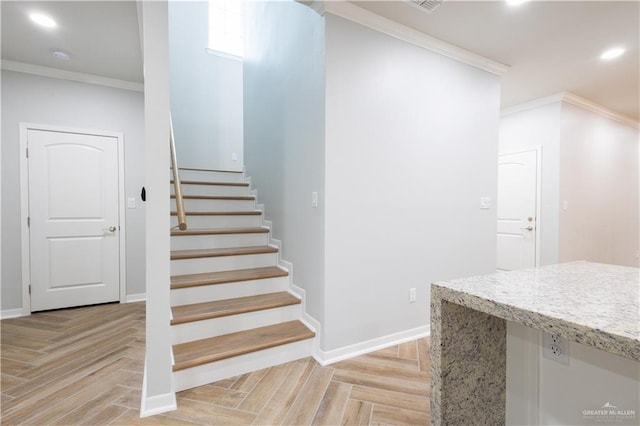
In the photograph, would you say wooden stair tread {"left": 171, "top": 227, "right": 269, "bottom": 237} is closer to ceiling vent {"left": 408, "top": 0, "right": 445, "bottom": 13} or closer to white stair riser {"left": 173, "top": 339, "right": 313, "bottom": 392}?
white stair riser {"left": 173, "top": 339, "right": 313, "bottom": 392}

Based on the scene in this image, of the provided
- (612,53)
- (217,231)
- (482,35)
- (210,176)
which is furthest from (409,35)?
(210,176)

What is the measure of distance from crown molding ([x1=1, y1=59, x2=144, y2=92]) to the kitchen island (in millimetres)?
4231

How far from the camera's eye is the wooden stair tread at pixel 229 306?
6.91 feet

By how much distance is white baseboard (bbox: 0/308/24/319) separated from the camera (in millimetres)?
3120

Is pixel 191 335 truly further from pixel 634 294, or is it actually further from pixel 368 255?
pixel 634 294

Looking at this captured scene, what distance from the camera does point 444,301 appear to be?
780 millimetres

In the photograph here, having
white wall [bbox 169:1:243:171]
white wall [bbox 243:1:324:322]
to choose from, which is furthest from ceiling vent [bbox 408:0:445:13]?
white wall [bbox 169:1:243:171]

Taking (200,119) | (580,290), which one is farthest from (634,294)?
(200,119)

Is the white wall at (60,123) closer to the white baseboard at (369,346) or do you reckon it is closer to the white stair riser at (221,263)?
the white stair riser at (221,263)

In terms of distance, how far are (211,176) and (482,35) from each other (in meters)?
3.50

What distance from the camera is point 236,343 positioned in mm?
2092

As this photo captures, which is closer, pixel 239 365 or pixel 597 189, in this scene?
pixel 239 365

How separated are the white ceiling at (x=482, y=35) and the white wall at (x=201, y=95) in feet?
3.56

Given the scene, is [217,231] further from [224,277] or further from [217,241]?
[224,277]
